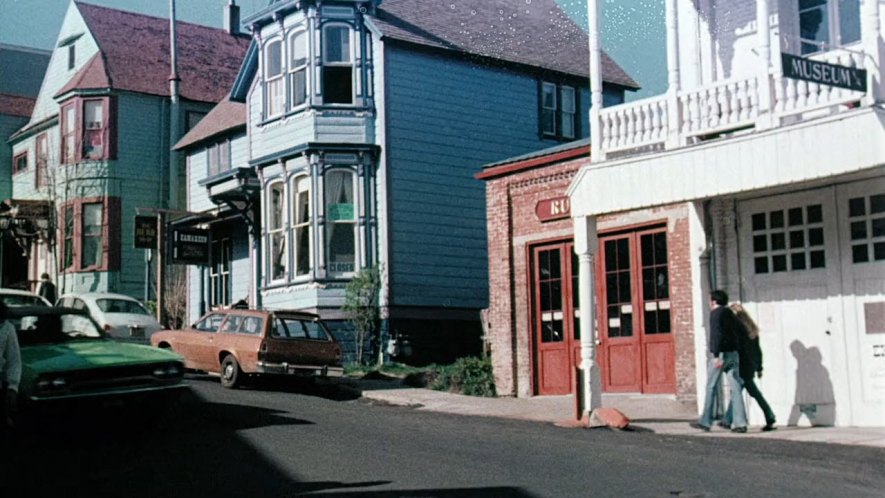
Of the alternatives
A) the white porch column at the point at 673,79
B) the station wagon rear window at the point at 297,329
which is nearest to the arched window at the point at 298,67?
the station wagon rear window at the point at 297,329

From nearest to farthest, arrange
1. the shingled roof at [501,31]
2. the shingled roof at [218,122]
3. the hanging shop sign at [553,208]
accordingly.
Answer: the hanging shop sign at [553,208]
the shingled roof at [501,31]
the shingled roof at [218,122]

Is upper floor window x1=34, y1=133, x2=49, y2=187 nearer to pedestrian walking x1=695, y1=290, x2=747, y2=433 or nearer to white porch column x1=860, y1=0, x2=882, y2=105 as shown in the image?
pedestrian walking x1=695, y1=290, x2=747, y2=433

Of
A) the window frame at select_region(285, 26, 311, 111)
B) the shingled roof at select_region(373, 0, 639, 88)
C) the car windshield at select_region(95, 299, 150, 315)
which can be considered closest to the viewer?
the car windshield at select_region(95, 299, 150, 315)

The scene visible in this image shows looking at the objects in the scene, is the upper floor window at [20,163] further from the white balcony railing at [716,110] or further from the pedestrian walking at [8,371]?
the pedestrian walking at [8,371]

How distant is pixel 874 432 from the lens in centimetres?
1377

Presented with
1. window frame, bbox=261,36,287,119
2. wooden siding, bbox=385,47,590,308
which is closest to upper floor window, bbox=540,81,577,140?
wooden siding, bbox=385,47,590,308

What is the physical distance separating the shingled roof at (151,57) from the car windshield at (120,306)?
38.8 ft

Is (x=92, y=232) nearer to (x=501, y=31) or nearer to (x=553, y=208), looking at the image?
(x=501, y=31)

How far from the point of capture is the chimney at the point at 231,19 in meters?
40.8

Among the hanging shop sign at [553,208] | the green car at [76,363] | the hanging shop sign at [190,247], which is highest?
the hanging shop sign at [190,247]

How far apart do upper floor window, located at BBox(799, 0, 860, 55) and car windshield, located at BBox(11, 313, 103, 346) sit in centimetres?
994

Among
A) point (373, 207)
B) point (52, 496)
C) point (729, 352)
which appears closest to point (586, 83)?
point (373, 207)

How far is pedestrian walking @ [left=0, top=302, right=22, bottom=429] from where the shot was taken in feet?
35.5

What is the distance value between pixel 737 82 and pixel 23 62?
37.2 m
